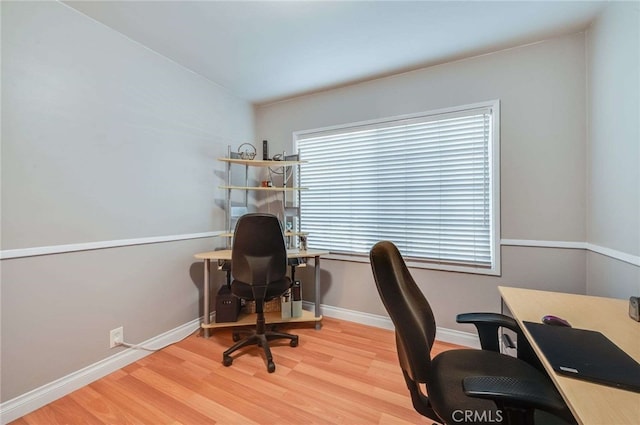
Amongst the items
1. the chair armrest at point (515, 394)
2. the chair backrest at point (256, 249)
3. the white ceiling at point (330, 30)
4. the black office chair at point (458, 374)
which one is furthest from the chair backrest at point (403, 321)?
the white ceiling at point (330, 30)

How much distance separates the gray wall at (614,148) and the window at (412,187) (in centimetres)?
53

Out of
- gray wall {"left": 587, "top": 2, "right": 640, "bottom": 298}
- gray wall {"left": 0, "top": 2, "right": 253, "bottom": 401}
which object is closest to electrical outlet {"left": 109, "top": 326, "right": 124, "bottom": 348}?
gray wall {"left": 0, "top": 2, "right": 253, "bottom": 401}

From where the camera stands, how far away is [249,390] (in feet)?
5.18

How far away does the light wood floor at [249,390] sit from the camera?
1.38 metres

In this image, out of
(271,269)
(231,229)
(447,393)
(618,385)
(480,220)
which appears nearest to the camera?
(618,385)

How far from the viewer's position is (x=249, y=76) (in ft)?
7.76

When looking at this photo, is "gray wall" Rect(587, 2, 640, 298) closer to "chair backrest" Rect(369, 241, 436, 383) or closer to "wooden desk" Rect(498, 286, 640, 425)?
"wooden desk" Rect(498, 286, 640, 425)

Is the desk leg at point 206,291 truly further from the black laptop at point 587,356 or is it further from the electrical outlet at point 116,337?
the black laptop at point 587,356

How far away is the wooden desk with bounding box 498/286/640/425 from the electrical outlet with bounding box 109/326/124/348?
2.44 meters

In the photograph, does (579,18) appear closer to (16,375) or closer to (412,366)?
(412,366)

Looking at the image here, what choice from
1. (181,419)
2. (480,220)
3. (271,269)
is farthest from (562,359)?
(181,419)

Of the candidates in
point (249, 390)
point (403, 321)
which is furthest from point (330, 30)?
point (249, 390)

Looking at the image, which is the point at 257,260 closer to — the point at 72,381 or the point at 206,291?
the point at 206,291

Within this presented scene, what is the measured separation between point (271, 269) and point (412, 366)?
1220 millimetres
